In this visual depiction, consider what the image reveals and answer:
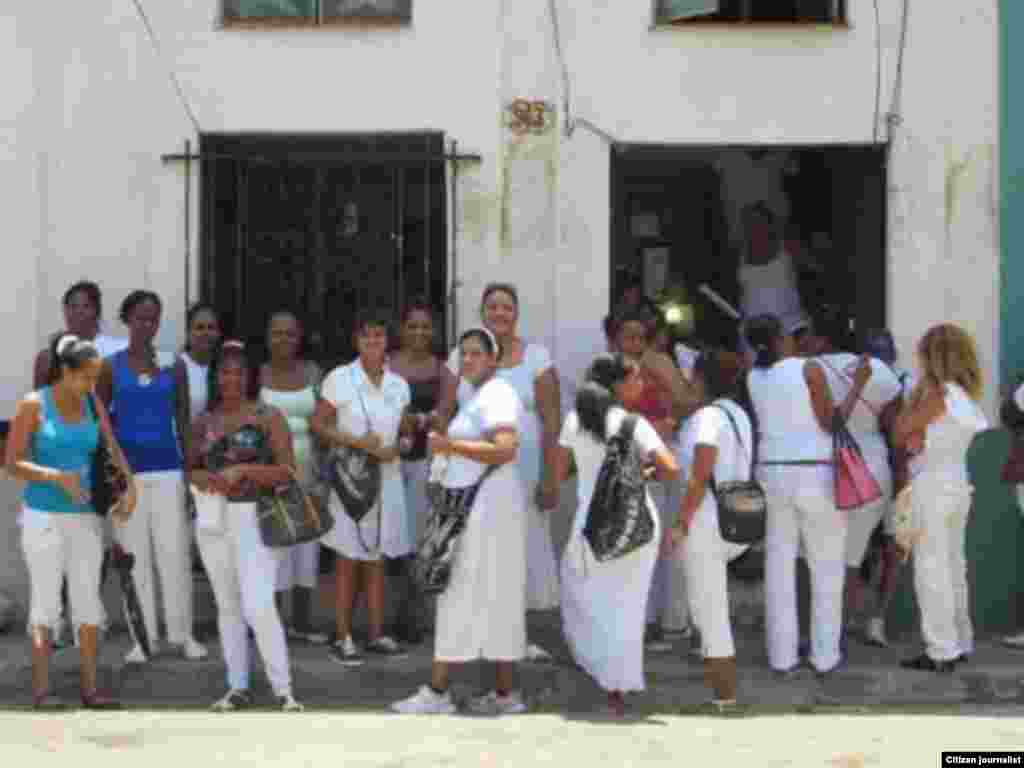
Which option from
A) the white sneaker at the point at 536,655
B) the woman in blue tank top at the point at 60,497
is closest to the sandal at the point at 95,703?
the woman in blue tank top at the point at 60,497

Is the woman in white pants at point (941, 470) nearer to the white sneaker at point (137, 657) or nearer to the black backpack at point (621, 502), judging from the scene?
the black backpack at point (621, 502)

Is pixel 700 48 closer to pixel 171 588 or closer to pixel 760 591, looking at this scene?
pixel 760 591

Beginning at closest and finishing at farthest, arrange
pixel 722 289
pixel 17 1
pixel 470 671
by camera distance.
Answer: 1. pixel 470 671
2. pixel 17 1
3. pixel 722 289

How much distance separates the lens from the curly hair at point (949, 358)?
424 inches

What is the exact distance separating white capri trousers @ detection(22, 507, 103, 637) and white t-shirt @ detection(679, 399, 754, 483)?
295 cm

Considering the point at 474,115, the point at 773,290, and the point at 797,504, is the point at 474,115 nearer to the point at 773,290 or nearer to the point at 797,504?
the point at 773,290

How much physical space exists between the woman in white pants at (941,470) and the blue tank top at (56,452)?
414cm

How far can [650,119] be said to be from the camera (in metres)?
12.0

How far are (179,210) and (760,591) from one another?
3952 millimetres

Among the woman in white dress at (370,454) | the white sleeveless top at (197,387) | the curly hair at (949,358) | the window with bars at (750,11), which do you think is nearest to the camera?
the curly hair at (949,358)

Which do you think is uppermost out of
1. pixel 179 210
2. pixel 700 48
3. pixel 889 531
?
pixel 700 48

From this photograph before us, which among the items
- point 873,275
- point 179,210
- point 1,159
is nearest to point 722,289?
point 873,275

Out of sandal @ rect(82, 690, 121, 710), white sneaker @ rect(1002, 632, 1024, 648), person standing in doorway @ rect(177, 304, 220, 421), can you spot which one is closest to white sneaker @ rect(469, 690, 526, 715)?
sandal @ rect(82, 690, 121, 710)

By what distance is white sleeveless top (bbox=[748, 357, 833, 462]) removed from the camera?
10.9 metres
